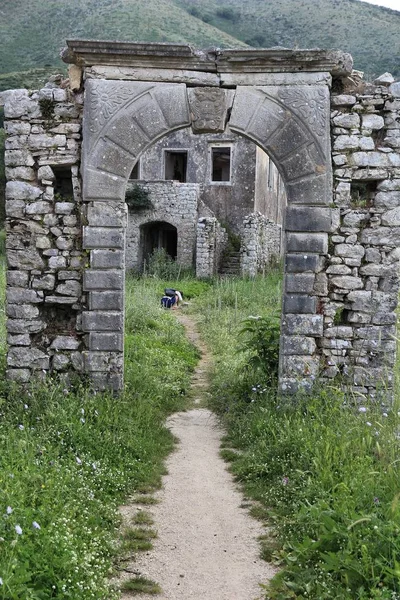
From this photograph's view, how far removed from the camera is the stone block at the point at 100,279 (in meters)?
6.45

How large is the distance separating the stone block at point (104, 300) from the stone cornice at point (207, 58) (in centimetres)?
236

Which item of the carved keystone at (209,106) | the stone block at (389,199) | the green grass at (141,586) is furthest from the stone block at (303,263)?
the green grass at (141,586)

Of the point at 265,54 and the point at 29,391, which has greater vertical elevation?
the point at 265,54

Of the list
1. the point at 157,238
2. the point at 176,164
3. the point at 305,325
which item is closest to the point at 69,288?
the point at 305,325

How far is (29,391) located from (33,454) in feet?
6.26

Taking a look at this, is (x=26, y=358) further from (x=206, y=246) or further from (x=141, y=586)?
(x=206, y=246)

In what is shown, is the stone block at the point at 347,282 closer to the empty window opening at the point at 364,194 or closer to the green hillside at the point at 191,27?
the empty window opening at the point at 364,194

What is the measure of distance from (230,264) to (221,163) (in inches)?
243

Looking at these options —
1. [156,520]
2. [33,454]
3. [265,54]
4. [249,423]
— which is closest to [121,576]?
[156,520]

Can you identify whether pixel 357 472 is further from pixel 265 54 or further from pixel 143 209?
pixel 143 209

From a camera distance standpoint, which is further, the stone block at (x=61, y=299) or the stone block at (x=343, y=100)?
the stone block at (x=61, y=299)

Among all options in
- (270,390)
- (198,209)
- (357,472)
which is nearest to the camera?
(357,472)

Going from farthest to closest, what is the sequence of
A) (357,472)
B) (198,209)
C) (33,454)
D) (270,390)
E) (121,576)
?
(198,209) < (270,390) < (33,454) < (357,472) < (121,576)

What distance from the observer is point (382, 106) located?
21.0ft
